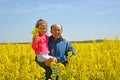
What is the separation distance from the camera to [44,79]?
6.64m

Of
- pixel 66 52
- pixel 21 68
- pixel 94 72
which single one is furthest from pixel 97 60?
pixel 21 68

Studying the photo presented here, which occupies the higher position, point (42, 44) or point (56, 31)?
point (56, 31)

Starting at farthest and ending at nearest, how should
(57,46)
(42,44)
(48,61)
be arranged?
(57,46)
(42,44)
(48,61)

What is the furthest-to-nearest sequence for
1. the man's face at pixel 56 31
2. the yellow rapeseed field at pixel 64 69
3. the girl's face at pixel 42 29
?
1. the man's face at pixel 56 31
2. the girl's face at pixel 42 29
3. the yellow rapeseed field at pixel 64 69

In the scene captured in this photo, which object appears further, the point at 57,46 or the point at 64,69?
the point at 57,46

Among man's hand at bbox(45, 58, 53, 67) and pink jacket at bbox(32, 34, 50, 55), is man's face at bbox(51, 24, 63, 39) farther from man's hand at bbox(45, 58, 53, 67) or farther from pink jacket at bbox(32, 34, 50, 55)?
man's hand at bbox(45, 58, 53, 67)

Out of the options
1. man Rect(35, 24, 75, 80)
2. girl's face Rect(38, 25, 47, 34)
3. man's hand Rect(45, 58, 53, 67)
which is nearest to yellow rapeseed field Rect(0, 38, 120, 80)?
man's hand Rect(45, 58, 53, 67)

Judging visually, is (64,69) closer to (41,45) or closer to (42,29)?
(41,45)

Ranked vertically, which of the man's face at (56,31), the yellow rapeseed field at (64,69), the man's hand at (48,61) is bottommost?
the yellow rapeseed field at (64,69)

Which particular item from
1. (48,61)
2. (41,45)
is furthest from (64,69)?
(41,45)

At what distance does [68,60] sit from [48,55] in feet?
1.13

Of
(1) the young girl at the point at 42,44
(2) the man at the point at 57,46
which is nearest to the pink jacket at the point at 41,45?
(1) the young girl at the point at 42,44

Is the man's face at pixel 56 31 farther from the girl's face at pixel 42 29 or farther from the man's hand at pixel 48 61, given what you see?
the man's hand at pixel 48 61

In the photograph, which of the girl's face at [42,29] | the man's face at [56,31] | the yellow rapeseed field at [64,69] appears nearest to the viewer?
the yellow rapeseed field at [64,69]
